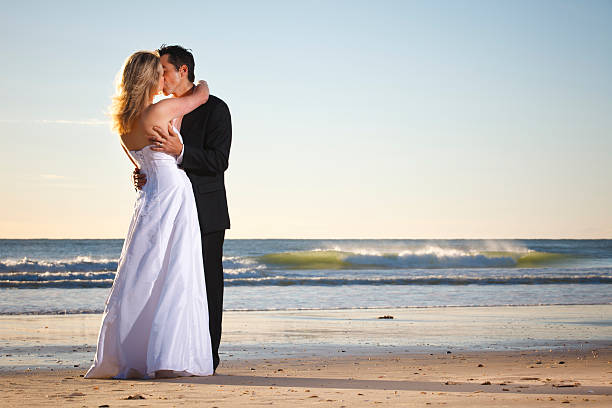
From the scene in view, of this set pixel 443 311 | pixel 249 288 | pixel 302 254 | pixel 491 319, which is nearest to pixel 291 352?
pixel 491 319

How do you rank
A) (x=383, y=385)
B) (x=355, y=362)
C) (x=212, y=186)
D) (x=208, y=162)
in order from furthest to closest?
(x=355, y=362) → (x=212, y=186) → (x=208, y=162) → (x=383, y=385)

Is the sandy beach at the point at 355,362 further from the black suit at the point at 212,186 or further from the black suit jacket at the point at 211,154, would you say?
the black suit jacket at the point at 211,154

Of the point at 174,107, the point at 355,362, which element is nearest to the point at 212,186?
the point at 174,107

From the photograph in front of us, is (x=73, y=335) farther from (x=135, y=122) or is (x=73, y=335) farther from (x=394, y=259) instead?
(x=394, y=259)

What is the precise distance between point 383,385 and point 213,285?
4.04 feet

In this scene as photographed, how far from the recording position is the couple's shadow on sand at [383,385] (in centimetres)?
384

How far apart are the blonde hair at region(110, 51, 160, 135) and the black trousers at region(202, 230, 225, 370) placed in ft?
2.78

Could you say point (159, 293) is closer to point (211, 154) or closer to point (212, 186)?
point (212, 186)

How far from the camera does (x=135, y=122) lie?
14.3ft

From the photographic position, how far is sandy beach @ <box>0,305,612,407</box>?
363cm

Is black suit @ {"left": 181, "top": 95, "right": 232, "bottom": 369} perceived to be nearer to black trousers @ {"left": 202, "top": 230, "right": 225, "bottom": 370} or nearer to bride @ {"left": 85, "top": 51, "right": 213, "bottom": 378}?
black trousers @ {"left": 202, "top": 230, "right": 225, "bottom": 370}

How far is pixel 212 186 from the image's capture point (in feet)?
15.1

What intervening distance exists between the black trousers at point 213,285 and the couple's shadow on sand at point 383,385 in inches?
9.4

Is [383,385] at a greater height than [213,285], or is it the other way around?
[213,285]
